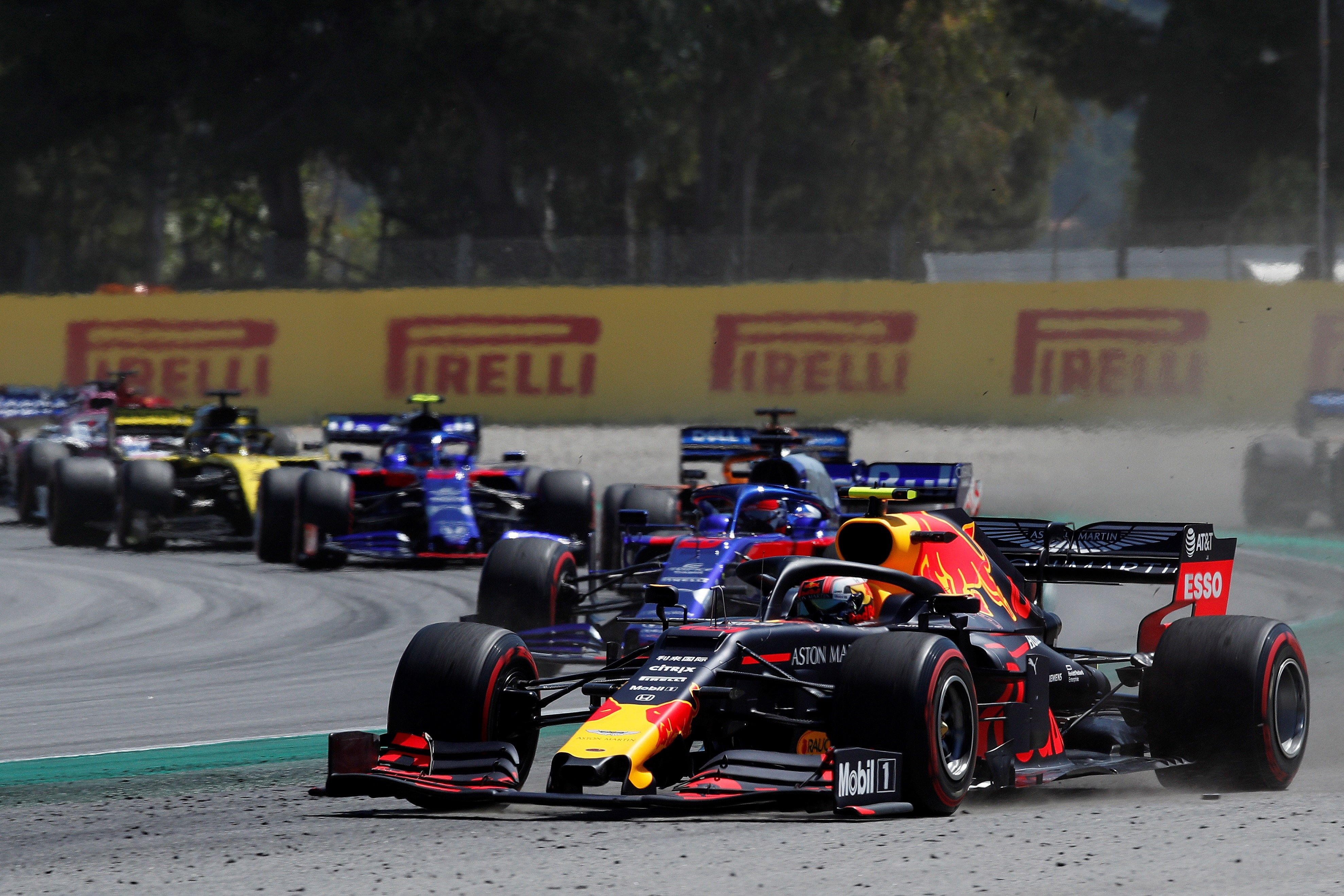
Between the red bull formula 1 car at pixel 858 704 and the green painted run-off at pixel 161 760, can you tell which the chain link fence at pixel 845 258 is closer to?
the red bull formula 1 car at pixel 858 704

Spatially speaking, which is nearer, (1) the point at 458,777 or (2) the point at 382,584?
(1) the point at 458,777

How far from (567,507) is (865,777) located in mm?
9943

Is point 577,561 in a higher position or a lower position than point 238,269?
lower

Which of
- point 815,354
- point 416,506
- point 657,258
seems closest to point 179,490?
point 416,506

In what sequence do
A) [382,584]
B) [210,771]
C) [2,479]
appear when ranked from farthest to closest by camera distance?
[2,479]
[382,584]
[210,771]

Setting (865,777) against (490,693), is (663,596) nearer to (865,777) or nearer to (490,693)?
(490,693)

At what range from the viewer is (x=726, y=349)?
24844 millimetres

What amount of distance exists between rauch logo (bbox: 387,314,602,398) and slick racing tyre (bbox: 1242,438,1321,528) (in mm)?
9623

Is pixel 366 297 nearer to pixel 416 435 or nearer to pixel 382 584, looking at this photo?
pixel 416 435

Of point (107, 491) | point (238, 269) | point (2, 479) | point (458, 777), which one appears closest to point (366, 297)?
point (2, 479)

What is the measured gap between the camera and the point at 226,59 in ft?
130

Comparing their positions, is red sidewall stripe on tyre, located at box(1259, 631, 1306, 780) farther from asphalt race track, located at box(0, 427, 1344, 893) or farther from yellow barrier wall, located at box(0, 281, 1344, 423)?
yellow barrier wall, located at box(0, 281, 1344, 423)

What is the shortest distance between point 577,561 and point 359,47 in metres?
26.3

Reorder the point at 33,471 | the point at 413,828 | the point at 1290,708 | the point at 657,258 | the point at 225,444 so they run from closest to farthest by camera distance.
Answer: the point at 413,828 → the point at 1290,708 → the point at 225,444 → the point at 33,471 → the point at 657,258
